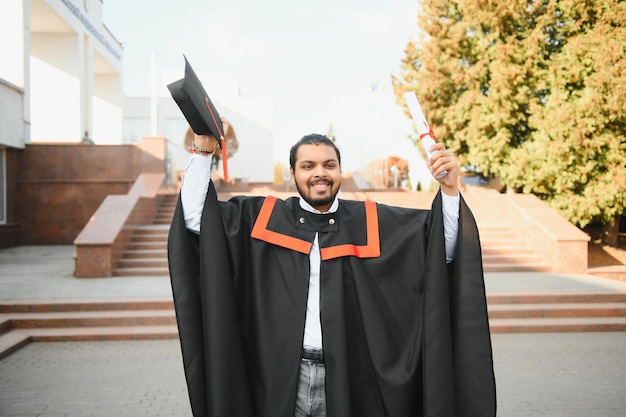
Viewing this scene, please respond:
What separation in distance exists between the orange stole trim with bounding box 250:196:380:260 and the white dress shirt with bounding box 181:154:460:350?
0.07 m

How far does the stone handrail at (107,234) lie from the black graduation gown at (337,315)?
26.6ft

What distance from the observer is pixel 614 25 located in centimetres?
1241

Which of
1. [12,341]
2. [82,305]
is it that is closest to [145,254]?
[82,305]

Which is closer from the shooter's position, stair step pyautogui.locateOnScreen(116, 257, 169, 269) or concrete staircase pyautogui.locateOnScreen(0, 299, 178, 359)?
concrete staircase pyautogui.locateOnScreen(0, 299, 178, 359)

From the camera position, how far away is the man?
2.50 m

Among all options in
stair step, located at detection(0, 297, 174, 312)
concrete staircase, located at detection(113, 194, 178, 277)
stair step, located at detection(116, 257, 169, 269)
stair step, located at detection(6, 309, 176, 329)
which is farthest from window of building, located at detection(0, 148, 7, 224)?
stair step, located at detection(6, 309, 176, 329)

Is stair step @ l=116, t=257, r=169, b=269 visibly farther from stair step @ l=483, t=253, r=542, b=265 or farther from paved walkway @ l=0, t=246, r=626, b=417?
stair step @ l=483, t=253, r=542, b=265

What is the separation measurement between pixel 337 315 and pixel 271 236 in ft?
1.82

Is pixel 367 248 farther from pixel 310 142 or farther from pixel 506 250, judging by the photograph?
pixel 506 250

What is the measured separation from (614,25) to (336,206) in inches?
513

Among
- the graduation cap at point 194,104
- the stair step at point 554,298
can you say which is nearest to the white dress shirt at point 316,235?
the graduation cap at point 194,104

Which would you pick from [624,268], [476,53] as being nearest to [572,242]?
[624,268]

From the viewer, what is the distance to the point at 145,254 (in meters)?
11.0

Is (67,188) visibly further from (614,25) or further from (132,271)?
(614,25)
